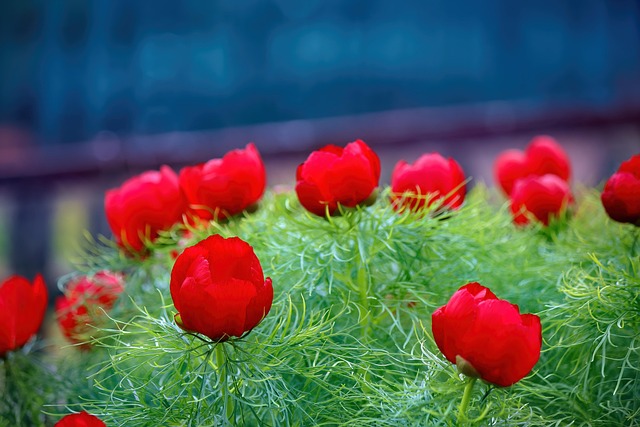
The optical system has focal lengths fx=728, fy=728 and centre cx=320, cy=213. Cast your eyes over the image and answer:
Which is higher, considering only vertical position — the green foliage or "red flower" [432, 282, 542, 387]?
"red flower" [432, 282, 542, 387]

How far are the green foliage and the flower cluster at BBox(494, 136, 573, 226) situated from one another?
22 mm

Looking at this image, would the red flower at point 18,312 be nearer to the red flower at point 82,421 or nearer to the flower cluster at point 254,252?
the flower cluster at point 254,252

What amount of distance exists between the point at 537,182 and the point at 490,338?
29 centimetres

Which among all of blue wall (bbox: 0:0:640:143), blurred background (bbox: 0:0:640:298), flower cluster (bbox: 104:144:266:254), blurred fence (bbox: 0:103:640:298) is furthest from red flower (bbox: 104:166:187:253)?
blue wall (bbox: 0:0:640:143)

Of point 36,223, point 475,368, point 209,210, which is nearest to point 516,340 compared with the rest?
point 475,368

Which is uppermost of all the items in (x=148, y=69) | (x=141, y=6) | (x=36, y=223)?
(x=141, y=6)

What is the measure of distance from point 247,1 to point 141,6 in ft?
0.96

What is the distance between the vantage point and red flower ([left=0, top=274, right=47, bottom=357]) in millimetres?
473

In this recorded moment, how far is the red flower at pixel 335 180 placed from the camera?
44 centimetres

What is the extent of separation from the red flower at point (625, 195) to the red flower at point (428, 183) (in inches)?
3.8

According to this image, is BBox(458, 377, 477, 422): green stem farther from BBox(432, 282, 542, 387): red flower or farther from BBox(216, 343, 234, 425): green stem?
BBox(216, 343, 234, 425): green stem

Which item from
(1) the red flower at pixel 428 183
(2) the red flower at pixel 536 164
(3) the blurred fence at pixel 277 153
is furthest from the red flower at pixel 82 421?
(3) the blurred fence at pixel 277 153

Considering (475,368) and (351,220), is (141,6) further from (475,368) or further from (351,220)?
(475,368)

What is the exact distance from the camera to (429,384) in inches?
15.1
